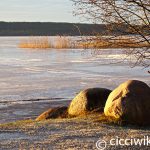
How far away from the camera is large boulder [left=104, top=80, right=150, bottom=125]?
37.6 ft

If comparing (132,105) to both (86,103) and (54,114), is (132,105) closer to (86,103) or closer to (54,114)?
(86,103)

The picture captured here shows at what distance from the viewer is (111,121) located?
11469 millimetres

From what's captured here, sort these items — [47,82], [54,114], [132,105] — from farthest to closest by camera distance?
[47,82], [54,114], [132,105]

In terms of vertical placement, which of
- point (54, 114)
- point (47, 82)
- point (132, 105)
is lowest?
point (47, 82)

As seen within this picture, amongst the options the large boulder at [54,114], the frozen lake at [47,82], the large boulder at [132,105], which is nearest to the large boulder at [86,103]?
the large boulder at [54,114]

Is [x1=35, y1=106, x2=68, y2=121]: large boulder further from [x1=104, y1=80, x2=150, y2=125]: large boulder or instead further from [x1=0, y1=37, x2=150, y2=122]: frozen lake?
[x1=104, y1=80, x2=150, y2=125]: large boulder

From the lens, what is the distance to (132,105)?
11438 millimetres

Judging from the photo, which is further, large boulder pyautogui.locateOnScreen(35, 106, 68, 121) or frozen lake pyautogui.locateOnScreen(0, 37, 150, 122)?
frozen lake pyautogui.locateOnScreen(0, 37, 150, 122)

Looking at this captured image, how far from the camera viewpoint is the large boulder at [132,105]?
11445 millimetres

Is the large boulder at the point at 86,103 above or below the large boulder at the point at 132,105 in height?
below

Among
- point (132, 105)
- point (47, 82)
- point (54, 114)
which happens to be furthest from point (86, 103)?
point (47, 82)

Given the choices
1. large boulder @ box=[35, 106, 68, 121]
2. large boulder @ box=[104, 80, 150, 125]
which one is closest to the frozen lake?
large boulder @ box=[35, 106, 68, 121]

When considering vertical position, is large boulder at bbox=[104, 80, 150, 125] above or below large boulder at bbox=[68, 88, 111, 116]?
above

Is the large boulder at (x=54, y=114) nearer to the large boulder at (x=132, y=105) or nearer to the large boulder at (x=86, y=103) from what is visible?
the large boulder at (x=86, y=103)
